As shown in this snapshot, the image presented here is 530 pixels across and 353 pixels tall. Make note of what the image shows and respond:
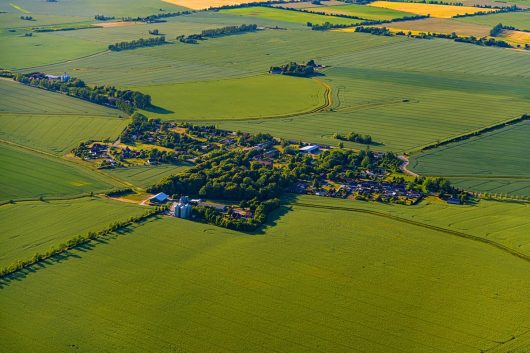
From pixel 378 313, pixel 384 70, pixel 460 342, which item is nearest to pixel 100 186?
pixel 378 313

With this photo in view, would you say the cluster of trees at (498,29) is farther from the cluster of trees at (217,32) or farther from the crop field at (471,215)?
the crop field at (471,215)

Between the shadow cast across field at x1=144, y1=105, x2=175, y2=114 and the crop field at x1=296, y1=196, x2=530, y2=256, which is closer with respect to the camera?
the crop field at x1=296, y1=196, x2=530, y2=256

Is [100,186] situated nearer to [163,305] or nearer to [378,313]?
[163,305]

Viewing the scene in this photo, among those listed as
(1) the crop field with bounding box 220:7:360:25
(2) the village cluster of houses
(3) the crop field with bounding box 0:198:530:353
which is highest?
(1) the crop field with bounding box 220:7:360:25

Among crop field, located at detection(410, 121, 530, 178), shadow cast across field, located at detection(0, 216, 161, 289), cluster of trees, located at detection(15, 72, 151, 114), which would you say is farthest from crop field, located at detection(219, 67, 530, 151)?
shadow cast across field, located at detection(0, 216, 161, 289)

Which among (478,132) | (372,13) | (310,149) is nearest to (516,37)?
(372,13)

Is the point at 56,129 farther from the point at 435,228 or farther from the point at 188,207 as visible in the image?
the point at 435,228

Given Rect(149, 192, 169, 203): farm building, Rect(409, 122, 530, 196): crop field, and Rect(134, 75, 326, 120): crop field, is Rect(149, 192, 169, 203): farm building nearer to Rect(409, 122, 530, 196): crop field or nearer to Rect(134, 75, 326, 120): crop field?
Rect(409, 122, 530, 196): crop field
